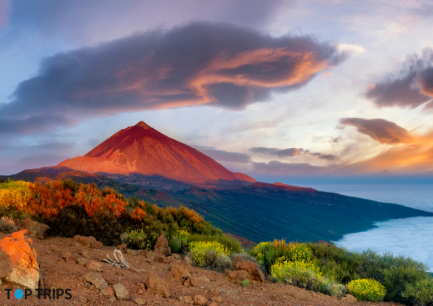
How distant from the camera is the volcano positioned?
143 metres

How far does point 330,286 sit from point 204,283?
2.81 m

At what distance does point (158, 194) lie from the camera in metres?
62.8

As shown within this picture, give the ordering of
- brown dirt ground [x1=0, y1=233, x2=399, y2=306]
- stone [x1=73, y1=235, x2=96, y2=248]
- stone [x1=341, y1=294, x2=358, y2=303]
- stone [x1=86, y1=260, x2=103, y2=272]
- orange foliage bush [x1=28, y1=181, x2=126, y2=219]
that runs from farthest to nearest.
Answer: orange foliage bush [x1=28, y1=181, x2=126, y2=219] < stone [x1=73, y1=235, x2=96, y2=248] < stone [x1=341, y1=294, x2=358, y2=303] < stone [x1=86, y1=260, x2=103, y2=272] < brown dirt ground [x1=0, y1=233, x2=399, y2=306]

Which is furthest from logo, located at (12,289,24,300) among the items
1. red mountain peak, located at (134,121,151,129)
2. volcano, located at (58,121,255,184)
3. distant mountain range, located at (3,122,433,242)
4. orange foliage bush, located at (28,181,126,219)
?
red mountain peak, located at (134,121,151,129)

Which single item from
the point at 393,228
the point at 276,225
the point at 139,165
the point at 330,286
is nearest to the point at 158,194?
the point at 330,286

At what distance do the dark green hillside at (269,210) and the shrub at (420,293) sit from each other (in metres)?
56.9

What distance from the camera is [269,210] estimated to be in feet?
496

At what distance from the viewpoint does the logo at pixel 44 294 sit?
8.55 ft

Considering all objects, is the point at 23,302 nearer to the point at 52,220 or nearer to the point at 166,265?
the point at 166,265

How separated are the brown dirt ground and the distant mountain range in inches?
3538

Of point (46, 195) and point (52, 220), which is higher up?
point (46, 195)

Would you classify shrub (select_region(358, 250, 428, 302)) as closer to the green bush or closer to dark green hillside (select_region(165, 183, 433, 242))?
the green bush

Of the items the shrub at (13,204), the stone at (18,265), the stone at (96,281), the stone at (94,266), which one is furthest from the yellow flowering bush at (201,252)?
the shrub at (13,204)

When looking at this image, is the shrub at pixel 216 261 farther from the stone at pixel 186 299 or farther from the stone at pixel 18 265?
the stone at pixel 18 265
